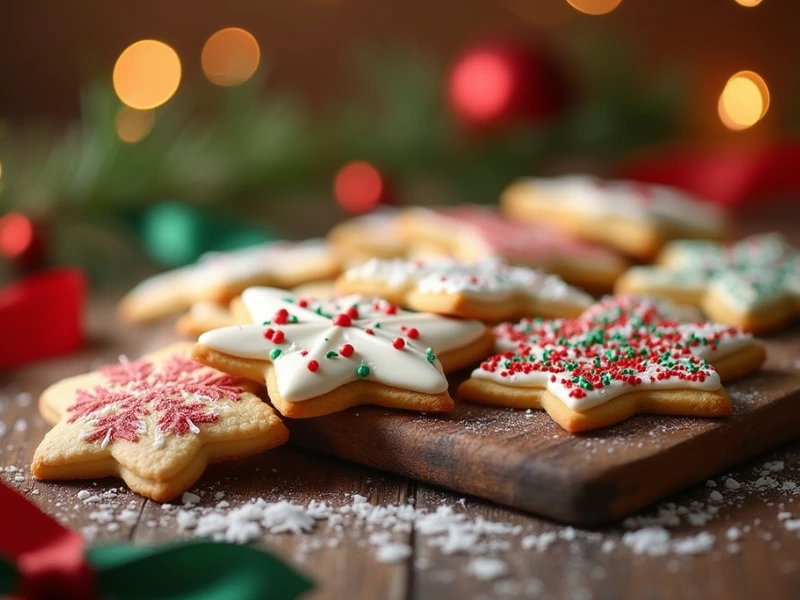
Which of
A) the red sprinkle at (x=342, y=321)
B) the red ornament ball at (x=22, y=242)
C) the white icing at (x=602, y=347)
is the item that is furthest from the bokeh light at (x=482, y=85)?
the red sprinkle at (x=342, y=321)

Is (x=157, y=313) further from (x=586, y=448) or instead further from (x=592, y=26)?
(x=592, y=26)

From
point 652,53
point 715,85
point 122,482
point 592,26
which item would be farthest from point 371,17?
point 122,482

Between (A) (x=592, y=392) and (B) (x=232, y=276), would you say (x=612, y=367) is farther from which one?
(B) (x=232, y=276)

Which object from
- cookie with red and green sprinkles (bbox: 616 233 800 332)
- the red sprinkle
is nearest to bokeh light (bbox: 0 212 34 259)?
the red sprinkle

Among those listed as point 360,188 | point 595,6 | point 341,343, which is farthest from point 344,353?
point 595,6

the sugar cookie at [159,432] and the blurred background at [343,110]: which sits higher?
the blurred background at [343,110]

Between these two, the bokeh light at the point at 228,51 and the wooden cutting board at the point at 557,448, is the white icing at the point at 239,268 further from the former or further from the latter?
the bokeh light at the point at 228,51
